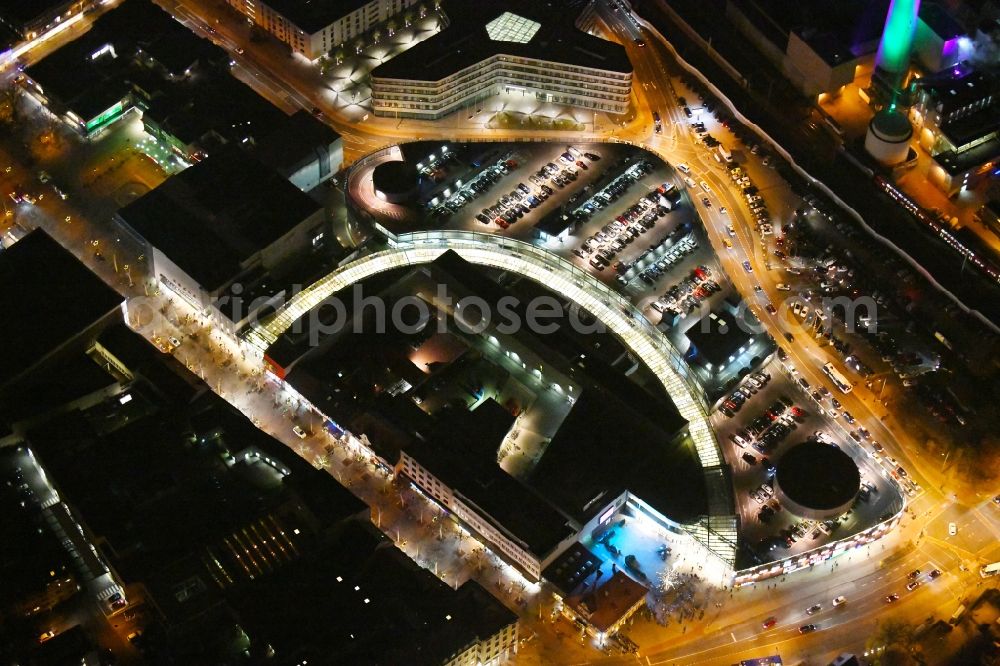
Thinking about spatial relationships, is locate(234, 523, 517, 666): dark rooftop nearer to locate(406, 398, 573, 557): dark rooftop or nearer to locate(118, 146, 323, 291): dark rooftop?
locate(406, 398, 573, 557): dark rooftop

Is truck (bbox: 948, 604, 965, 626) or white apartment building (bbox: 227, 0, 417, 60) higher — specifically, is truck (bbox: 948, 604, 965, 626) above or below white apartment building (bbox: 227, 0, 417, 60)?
below

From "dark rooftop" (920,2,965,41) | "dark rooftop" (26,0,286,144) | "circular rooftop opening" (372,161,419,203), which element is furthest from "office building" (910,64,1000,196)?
"dark rooftop" (26,0,286,144)

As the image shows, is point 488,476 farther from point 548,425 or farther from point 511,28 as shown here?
point 511,28

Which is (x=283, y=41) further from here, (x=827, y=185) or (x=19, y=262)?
(x=827, y=185)

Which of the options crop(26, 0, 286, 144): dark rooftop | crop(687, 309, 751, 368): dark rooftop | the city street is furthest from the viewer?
crop(26, 0, 286, 144): dark rooftop

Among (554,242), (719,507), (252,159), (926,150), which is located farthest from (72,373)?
(926,150)

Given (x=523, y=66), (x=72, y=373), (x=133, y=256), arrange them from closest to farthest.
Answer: (x=72, y=373)
(x=133, y=256)
(x=523, y=66)
